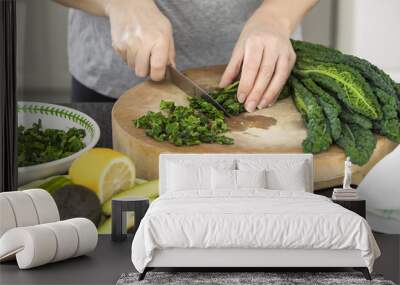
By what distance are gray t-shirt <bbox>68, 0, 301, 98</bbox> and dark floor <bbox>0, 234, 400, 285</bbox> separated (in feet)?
Result: 3.74

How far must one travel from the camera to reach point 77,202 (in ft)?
17.1

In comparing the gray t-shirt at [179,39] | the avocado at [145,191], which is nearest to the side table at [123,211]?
the avocado at [145,191]

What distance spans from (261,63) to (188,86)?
19.8 inches

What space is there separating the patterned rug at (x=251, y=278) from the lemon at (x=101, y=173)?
1.15 metres

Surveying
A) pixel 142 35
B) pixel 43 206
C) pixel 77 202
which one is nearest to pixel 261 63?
pixel 142 35

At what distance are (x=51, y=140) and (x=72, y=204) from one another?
1.52 feet

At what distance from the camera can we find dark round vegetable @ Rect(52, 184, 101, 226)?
520cm

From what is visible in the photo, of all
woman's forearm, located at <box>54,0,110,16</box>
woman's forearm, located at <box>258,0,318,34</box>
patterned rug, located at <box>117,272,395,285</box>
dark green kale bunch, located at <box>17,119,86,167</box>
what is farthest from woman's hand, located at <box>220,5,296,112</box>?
patterned rug, located at <box>117,272,395,285</box>

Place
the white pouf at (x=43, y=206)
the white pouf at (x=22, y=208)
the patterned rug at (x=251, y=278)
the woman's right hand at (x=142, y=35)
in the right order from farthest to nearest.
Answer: the woman's right hand at (x=142, y=35) → the white pouf at (x=43, y=206) → the white pouf at (x=22, y=208) → the patterned rug at (x=251, y=278)

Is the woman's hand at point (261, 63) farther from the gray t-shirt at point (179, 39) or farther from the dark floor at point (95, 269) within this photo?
the dark floor at point (95, 269)

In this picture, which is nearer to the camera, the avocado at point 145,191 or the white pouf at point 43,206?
the white pouf at point 43,206

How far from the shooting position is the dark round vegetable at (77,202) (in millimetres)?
5195

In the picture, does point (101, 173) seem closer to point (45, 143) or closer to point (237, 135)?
point (45, 143)

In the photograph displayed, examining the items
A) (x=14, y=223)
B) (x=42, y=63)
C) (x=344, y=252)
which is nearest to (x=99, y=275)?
(x=14, y=223)
